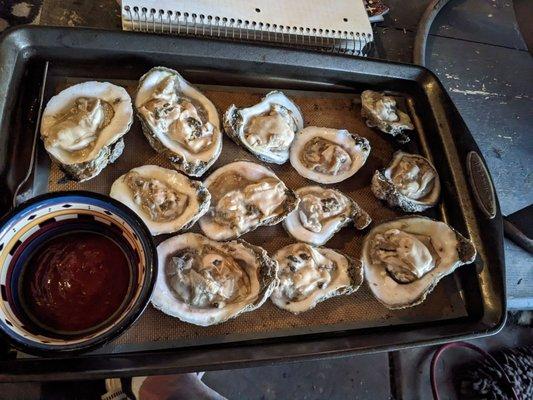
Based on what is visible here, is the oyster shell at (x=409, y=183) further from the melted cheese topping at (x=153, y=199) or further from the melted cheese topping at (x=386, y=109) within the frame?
the melted cheese topping at (x=153, y=199)

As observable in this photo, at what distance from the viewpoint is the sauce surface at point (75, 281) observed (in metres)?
0.88

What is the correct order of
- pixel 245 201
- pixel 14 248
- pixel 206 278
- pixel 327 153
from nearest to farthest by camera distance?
pixel 14 248 → pixel 206 278 → pixel 245 201 → pixel 327 153

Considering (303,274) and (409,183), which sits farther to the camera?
(409,183)

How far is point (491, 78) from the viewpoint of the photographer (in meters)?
1.79

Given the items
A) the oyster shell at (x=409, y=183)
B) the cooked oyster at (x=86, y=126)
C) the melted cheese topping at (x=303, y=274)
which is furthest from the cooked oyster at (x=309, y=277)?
the cooked oyster at (x=86, y=126)

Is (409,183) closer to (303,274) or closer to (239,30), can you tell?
(303,274)

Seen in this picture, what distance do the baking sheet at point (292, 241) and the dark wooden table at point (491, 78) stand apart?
0.39 meters

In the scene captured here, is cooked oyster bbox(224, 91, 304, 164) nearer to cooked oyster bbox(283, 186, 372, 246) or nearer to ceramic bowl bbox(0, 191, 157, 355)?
cooked oyster bbox(283, 186, 372, 246)

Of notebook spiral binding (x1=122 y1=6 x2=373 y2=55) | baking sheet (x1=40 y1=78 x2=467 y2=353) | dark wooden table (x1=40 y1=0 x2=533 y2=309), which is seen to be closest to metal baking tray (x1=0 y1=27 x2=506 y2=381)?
baking sheet (x1=40 y1=78 x2=467 y2=353)

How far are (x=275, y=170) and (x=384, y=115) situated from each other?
0.36 m

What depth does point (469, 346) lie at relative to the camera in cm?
172

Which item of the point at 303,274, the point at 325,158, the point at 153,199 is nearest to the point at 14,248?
the point at 153,199

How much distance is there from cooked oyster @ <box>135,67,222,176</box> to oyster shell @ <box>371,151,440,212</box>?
1.49ft

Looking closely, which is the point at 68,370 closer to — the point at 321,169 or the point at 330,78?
the point at 321,169
